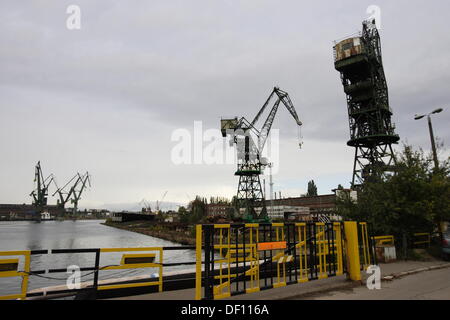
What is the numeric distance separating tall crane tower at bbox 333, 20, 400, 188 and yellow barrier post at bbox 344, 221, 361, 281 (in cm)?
3869

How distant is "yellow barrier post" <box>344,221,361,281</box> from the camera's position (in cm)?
886

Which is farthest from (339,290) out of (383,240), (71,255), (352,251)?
(71,255)

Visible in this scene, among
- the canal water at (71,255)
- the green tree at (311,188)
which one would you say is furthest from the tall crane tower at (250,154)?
the green tree at (311,188)

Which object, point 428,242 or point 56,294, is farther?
point 428,242

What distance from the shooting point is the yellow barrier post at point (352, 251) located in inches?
349

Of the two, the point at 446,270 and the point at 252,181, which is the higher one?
Result: the point at 252,181

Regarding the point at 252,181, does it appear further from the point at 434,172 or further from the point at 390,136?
the point at 434,172

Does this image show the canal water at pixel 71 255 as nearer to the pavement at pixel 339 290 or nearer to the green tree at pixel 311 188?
the pavement at pixel 339 290

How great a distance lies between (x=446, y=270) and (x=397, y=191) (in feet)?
14.2

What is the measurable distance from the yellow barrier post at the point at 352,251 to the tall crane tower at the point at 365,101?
127 ft
